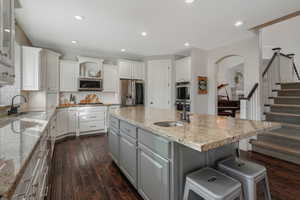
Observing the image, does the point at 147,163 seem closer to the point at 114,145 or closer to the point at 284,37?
the point at 114,145

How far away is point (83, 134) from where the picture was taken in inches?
169

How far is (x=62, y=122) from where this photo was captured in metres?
3.91

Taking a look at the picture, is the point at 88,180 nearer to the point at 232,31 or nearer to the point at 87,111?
the point at 87,111

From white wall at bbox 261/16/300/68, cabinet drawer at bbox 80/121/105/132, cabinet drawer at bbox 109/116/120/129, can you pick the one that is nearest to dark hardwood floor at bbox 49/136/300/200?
cabinet drawer at bbox 109/116/120/129

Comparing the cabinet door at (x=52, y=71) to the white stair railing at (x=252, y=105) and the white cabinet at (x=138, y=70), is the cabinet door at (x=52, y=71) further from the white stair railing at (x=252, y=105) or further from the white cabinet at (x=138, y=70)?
the white stair railing at (x=252, y=105)

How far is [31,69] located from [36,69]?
0.09m

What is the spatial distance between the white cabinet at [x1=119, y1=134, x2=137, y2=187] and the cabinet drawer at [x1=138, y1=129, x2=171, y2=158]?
0.82ft

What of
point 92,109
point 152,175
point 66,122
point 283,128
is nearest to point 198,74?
point 283,128

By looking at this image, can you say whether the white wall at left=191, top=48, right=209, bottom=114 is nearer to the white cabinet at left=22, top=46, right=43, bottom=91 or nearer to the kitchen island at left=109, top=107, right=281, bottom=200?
the kitchen island at left=109, top=107, right=281, bottom=200

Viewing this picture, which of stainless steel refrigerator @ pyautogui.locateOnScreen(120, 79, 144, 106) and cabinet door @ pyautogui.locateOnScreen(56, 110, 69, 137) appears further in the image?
stainless steel refrigerator @ pyautogui.locateOnScreen(120, 79, 144, 106)

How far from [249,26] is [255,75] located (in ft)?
3.63

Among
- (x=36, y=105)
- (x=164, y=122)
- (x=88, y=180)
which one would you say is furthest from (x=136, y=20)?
(x=36, y=105)

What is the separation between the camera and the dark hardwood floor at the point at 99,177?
1.80 meters

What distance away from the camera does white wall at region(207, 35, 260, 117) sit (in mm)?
3383
